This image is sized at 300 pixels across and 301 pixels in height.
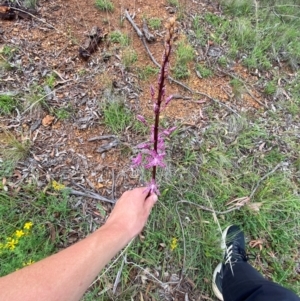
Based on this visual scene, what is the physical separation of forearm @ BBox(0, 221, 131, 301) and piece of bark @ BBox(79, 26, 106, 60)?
1.90 m

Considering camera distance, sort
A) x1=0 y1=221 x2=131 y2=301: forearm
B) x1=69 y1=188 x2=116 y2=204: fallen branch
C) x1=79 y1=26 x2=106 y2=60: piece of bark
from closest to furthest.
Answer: x1=0 y1=221 x2=131 y2=301: forearm
x1=69 y1=188 x2=116 y2=204: fallen branch
x1=79 y1=26 x2=106 y2=60: piece of bark

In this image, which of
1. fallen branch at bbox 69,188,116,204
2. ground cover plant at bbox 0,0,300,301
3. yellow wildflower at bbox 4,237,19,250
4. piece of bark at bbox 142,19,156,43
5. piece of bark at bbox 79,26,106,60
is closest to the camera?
yellow wildflower at bbox 4,237,19,250

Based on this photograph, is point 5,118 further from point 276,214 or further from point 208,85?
point 276,214

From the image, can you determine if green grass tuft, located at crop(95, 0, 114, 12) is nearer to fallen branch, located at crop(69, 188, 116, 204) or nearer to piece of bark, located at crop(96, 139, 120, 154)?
piece of bark, located at crop(96, 139, 120, 154)

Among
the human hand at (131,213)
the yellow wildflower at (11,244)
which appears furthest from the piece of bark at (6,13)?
the human hand at (131,213)

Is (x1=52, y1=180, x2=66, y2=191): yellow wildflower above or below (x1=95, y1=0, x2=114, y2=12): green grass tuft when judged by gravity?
below

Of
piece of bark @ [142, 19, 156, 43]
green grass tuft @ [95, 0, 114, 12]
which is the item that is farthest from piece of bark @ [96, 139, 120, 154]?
green grass tuft @ [95, 0, 114, 12]

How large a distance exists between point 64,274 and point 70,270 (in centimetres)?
3

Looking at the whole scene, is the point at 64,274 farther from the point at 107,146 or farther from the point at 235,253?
the point at 235,253

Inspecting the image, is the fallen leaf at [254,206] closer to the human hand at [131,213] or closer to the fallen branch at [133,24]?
the human hand at [131,213]

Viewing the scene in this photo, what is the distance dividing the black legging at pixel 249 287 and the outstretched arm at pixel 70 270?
45.6 inches

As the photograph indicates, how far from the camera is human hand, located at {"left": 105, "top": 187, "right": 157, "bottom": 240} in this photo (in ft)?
4.84

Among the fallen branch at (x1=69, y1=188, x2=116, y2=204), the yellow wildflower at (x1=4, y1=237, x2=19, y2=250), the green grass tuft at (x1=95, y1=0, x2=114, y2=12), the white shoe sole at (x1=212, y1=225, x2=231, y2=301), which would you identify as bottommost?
the white shoe sole at (x1=212, y1=225, x2=231, y2=301)

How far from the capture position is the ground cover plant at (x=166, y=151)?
2223mm
